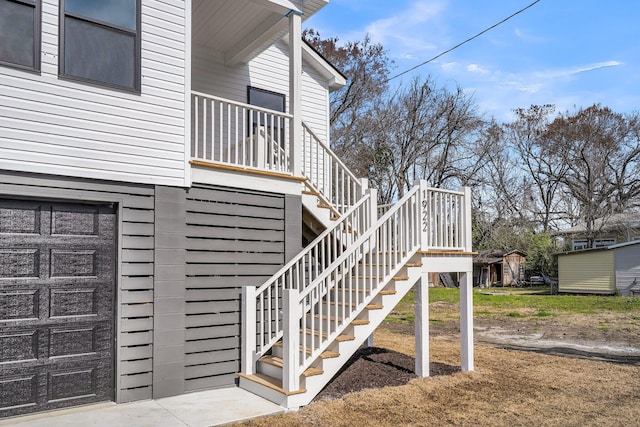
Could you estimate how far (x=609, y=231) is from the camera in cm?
2872

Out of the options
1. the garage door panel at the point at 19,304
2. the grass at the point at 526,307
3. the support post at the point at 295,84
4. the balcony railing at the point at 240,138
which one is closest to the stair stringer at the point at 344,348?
the support post at the point at 295,84

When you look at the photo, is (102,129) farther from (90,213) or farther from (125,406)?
(125,406)

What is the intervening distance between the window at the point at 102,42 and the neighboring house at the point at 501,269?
2572cm

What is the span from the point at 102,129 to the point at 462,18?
1049cm

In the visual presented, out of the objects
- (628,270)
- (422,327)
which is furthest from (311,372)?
(628,270)

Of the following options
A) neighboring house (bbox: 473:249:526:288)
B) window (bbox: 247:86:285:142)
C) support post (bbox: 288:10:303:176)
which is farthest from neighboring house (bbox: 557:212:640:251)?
support post (bbox: 288:10:303:176)

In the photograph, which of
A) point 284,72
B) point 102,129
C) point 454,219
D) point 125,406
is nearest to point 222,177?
point 102,129

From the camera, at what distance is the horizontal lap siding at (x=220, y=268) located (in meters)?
5.73

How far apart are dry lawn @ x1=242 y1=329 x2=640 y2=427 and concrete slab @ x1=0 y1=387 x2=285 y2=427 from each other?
37 centimetres

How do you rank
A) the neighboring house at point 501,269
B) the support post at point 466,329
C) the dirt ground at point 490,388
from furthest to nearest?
the neighboring house at point 501,269, the support post at point 466,329, the dirt ground at point 490,388

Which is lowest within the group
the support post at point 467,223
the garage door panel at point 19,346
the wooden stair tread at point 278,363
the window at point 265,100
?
the wooden stair tread at point 278,363

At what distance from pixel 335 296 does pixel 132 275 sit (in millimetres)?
2284

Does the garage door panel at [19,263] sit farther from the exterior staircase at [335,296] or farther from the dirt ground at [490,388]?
the dirt ground at [490,388]

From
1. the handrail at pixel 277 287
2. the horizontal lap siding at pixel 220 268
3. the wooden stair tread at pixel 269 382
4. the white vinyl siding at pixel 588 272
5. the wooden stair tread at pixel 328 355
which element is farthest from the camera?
the white vinyl siding at pixel 588 272
